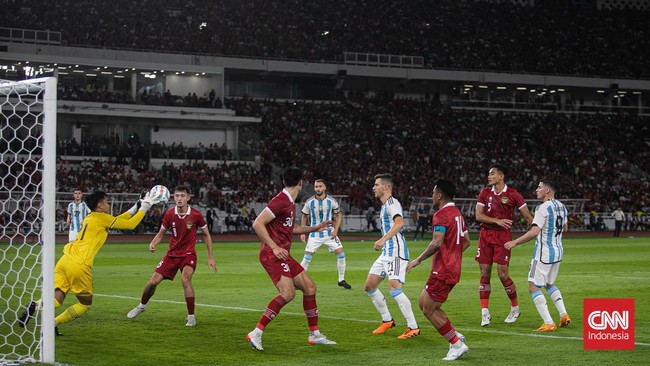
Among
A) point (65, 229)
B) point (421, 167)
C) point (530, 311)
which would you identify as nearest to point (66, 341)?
point (530, 311)

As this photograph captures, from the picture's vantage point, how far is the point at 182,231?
554 inches

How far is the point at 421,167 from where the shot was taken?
197 feet

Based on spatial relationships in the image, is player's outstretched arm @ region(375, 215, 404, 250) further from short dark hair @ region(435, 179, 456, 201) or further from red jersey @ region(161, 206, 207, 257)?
red jersey @ region(161, 206, 207, 257)

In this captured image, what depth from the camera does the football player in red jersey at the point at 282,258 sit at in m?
11.3

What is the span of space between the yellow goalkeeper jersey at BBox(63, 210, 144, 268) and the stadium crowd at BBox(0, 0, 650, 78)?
49.9m

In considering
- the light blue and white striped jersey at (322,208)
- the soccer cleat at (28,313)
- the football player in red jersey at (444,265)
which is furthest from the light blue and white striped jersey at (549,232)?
the light blue and white striped jersey at (322,208)

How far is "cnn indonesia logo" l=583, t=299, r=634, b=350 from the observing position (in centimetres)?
997

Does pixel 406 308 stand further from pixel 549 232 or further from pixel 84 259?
pixel 84 259

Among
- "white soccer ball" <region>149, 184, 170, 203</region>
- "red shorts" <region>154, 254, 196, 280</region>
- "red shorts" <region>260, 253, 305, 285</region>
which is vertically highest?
"white soccer ball" <region>149, 184, 170, 203</region>

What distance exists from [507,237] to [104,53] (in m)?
49.3

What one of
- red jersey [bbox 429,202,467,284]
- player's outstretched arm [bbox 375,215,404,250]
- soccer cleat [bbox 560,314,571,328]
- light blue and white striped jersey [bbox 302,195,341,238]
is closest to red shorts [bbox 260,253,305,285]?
player's outstretched arm [bbox 375,215,404,250]

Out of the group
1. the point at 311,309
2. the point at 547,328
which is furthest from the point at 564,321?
the point at 311,309

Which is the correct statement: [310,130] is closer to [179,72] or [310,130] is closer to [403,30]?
[179,72]

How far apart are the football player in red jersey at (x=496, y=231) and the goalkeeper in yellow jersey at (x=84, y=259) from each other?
5453mm
